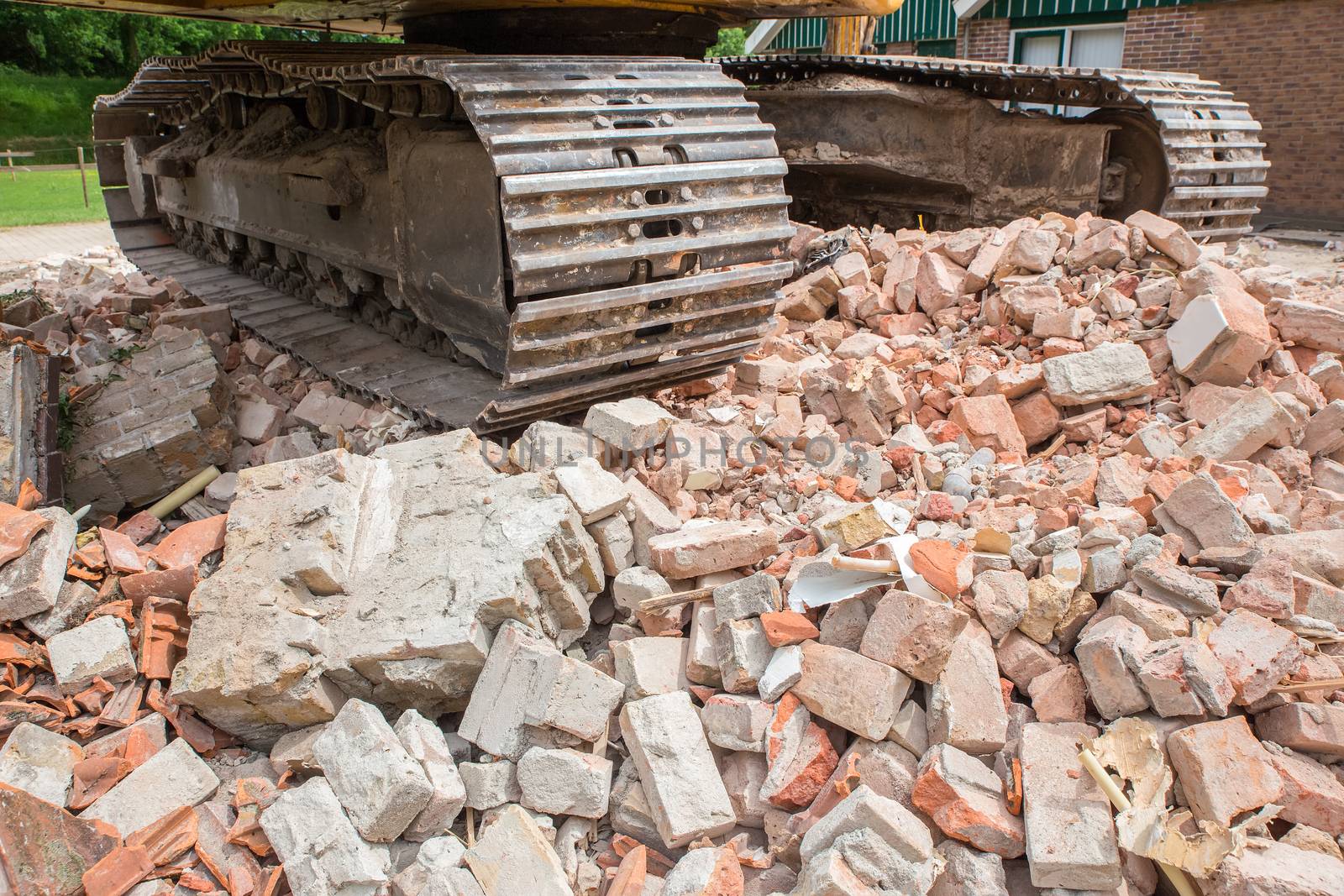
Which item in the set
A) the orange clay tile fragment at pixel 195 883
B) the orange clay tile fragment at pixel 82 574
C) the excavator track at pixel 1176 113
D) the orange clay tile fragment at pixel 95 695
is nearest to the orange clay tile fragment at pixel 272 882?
the orange clay tile fragment at pixel 195 883

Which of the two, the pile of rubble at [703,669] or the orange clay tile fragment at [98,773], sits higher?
the pile of rubble at [703,669]

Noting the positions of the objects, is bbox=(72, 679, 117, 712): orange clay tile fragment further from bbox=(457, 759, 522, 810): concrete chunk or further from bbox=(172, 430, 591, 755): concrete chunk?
bbox=(457, 759, 522, 810): concrete chunk

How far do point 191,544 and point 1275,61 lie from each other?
524 inches

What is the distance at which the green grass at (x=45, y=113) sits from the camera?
23.8 meters

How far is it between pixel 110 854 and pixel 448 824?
2.78ft

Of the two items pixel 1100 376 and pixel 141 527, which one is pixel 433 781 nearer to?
pixel 141 527

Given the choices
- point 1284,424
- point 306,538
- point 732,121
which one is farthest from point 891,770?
point 732,121

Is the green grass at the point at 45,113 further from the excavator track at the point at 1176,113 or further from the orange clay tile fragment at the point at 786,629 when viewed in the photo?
the orange clay tile fragment at the point at 786,629

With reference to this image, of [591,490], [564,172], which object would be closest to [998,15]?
[564,172]

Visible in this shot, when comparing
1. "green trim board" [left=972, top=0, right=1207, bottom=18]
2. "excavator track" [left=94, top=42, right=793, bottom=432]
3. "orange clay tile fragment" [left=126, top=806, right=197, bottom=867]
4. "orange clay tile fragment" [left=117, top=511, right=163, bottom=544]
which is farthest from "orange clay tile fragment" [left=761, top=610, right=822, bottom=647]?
"green trim board" [left=972, top=0, right=1207, bottom=18]

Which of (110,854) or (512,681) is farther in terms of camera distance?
(512,681)

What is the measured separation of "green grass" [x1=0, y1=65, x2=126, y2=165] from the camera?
23.8 metres

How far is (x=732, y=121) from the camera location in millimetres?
4398

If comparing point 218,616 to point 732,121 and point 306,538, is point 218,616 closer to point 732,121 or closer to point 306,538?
point 306,538
